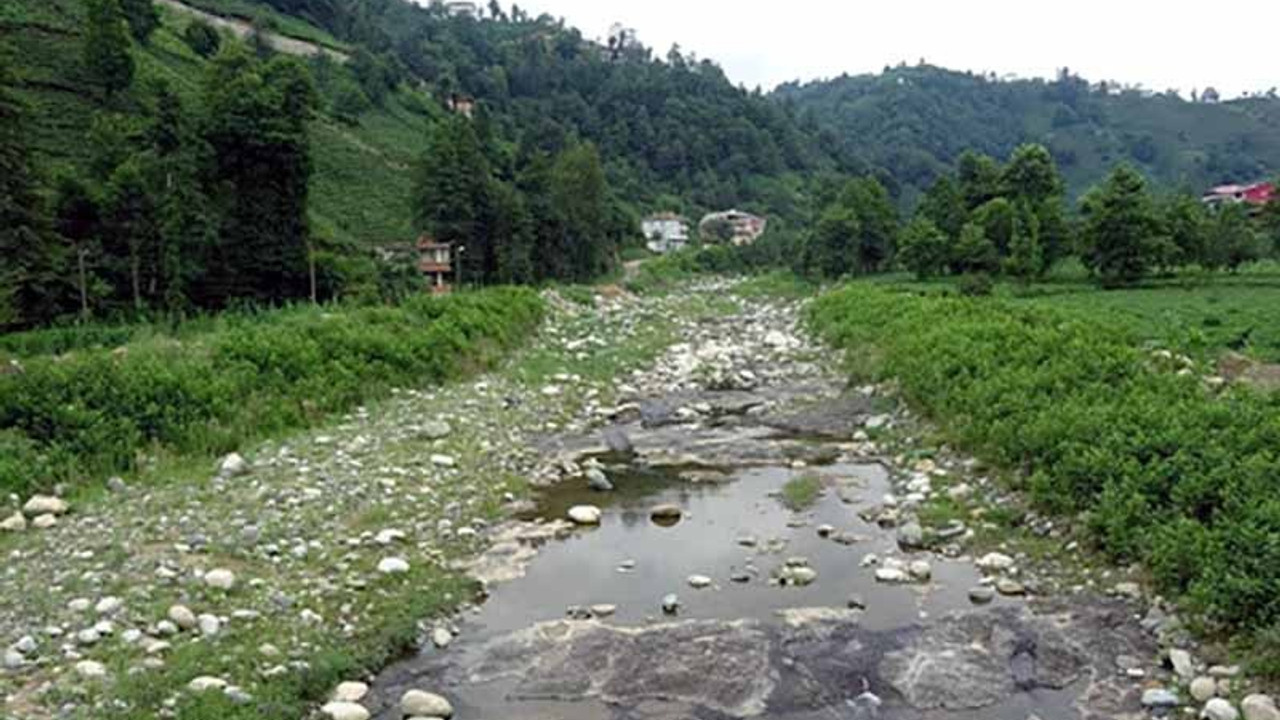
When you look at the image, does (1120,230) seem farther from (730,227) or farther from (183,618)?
(730,227)

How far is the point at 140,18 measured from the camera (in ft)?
208

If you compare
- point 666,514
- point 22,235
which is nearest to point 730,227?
point 22,235

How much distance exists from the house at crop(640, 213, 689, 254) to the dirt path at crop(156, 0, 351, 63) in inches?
1421

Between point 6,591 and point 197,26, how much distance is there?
74552 millimetres

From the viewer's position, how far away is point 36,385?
13492 millimetres

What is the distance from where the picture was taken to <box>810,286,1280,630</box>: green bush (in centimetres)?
802

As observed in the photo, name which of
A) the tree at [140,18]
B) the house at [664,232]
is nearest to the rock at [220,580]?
the tree at [140,18]

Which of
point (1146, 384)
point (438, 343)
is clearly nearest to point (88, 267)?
point (438, 343)

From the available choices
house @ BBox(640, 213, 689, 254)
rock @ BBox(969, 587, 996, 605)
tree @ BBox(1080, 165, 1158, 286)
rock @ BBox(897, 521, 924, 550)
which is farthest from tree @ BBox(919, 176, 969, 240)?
rock @ BBox(969, 587, 996, 605)

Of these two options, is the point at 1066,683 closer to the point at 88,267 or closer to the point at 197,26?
the point at 88,267

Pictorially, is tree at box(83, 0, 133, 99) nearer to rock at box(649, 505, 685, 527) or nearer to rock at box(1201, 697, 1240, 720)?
rock at box(649, 505, 685, 527)

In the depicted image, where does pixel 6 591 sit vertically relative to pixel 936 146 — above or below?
below

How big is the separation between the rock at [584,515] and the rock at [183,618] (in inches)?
208

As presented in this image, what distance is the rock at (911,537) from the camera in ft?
36.7
